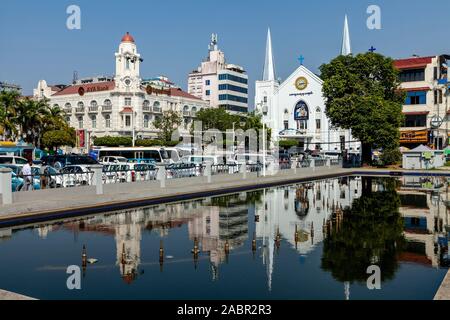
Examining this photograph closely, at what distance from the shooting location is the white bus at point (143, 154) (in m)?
47.1

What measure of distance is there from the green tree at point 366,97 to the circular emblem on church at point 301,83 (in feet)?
116

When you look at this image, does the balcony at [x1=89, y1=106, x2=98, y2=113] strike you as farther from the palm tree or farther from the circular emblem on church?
the circular emblem on church

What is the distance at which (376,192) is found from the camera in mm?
30094

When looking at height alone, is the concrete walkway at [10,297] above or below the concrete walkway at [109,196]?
below

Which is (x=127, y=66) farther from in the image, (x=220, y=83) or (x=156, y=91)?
(x=220, y=83)

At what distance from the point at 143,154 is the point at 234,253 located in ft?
120

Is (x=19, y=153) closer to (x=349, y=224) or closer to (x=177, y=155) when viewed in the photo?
(x=177, y=155)

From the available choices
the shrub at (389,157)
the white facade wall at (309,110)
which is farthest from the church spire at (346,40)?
the shrub at (389,157)

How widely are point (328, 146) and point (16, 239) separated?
75566 mm

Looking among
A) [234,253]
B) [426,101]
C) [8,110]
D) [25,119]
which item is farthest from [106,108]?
[234,253]

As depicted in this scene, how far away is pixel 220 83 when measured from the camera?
4695 inches

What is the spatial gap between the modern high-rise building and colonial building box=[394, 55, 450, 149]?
170 feet

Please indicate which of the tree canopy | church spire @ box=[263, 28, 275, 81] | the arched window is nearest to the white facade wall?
church spire @ box=[263, 28, 275, 81]

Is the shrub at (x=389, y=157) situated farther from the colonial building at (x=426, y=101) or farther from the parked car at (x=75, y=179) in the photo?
the parked car at (x=75, y=179)
